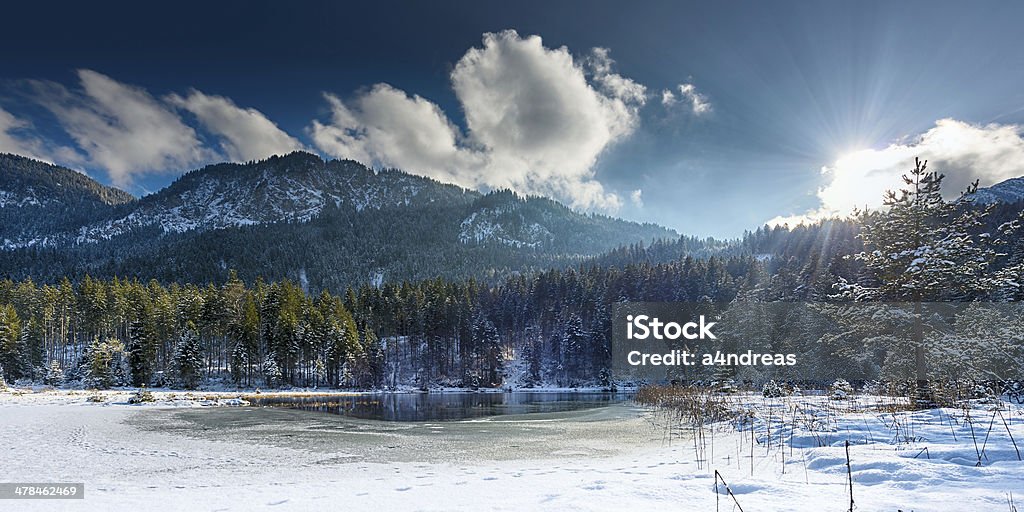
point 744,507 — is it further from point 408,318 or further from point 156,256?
point 156,256

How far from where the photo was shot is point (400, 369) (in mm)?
91375

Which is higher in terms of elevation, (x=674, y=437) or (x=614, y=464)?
(x=614, y=464)

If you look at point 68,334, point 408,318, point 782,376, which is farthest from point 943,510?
point 68,334

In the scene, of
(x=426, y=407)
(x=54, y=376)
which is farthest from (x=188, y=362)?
(x=426, y=407)

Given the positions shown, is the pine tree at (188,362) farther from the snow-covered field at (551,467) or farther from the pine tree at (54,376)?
the snow-covered field at (551,467)

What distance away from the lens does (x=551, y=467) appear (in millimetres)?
→ 12164

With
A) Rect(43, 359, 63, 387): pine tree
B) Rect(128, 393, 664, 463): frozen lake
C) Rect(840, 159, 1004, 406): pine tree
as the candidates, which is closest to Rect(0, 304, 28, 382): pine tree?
Rect(43, 359, 63, 387): pine tree

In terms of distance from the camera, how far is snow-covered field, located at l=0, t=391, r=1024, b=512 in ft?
23.9

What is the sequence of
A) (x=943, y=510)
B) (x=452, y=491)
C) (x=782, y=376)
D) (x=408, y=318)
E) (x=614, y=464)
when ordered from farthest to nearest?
(x=408, y=318), (x=782, y=376), (x=614, y=464), (x=452, y=491), (x=943, y=510)

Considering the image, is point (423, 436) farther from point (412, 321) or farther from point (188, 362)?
point (412, 321)

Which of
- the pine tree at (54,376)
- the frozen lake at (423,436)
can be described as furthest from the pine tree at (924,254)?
the pine tree at (54,376)

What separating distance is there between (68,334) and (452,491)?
4451 inches

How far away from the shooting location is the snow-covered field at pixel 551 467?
7293 millimetres

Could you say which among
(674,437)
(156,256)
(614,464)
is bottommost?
(674,437)
